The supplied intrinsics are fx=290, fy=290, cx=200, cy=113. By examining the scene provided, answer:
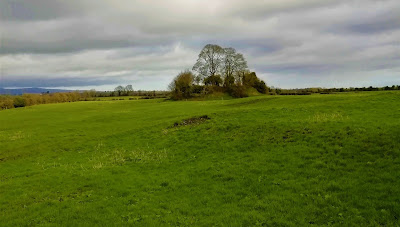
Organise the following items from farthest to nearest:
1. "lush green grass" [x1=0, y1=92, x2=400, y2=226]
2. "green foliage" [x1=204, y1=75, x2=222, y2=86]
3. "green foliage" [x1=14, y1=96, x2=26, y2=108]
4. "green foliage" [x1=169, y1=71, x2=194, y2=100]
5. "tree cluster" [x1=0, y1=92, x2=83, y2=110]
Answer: "tree cluster" [x1=0, y1=92, x2=83, y2=110] < "green foliage" [x1=14, y1=96, x2=26, y2=108] < "green foliage" [x1=204, y1=75, x2=222, y2=86] < "green foliage" [x1=169, y1=71, x2=194, y2=100] < "lush green grass" [x1=0, y1=92, x2=400, y2=226]

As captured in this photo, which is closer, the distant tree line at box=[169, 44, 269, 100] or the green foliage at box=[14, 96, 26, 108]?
the distant tree line at box=[169, 44, 269, 100]

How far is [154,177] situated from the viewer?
20547 millimetres

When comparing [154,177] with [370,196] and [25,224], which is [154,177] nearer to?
[25,224]

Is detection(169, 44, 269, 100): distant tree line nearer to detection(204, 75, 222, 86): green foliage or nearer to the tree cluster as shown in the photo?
detection(204, 75, 222, 86): green foliage

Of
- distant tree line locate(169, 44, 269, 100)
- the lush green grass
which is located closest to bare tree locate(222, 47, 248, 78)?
distant tree line locate(169, 44, 269, 100)

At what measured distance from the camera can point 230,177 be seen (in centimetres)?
1880

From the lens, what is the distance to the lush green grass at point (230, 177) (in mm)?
13648

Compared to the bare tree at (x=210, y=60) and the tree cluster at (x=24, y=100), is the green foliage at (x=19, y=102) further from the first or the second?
the bare tree at (x=210, y=60)

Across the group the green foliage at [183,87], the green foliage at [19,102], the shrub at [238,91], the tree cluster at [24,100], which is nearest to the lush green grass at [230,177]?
the shrub at [238,91]

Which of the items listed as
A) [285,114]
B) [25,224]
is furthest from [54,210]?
[285,114]

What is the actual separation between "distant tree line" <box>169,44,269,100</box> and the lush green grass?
75.4 meters

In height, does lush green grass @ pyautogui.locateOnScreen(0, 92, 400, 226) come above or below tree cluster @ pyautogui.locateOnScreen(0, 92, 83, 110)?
below

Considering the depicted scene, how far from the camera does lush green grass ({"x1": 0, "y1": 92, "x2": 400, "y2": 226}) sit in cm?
1365

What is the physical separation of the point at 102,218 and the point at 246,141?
47.7 ft
